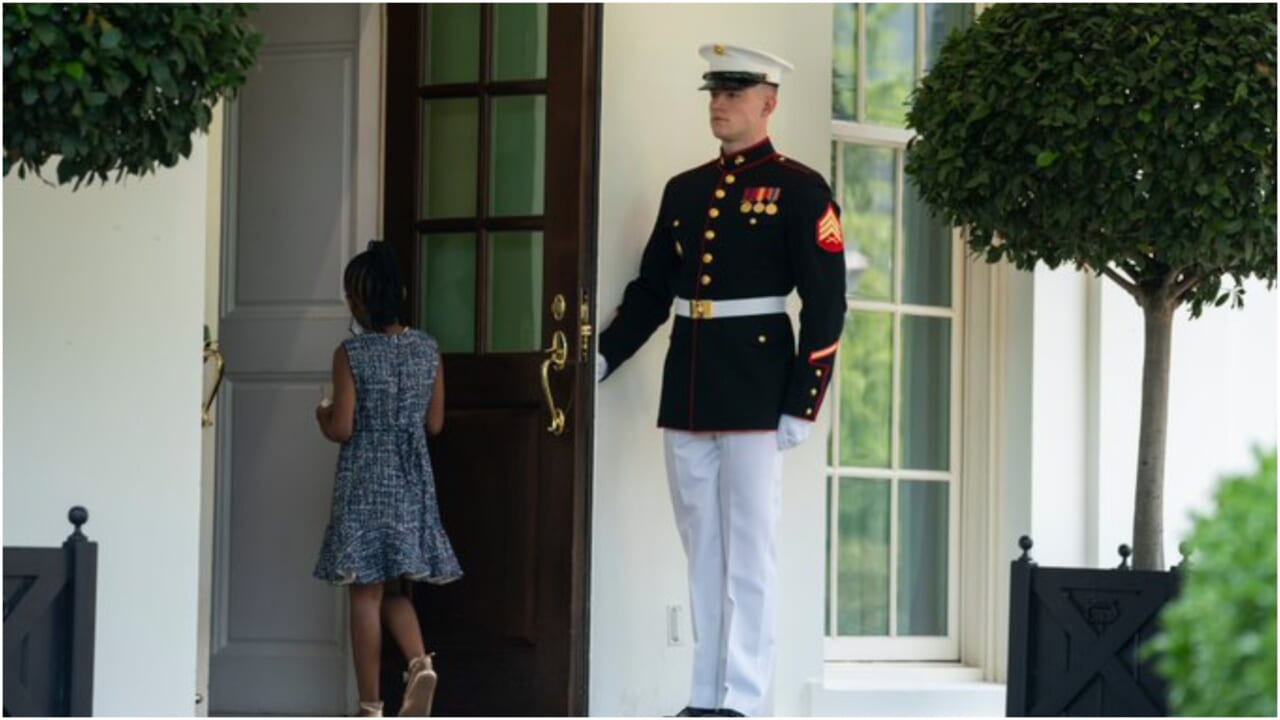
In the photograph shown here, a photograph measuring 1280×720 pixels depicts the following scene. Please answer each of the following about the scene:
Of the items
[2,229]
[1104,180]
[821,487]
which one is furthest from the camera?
[821,487]

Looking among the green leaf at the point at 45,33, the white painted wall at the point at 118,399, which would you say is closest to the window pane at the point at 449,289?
the white painted wall at the point at 118,399

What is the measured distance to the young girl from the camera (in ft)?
19.9

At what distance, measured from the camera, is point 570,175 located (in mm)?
6234

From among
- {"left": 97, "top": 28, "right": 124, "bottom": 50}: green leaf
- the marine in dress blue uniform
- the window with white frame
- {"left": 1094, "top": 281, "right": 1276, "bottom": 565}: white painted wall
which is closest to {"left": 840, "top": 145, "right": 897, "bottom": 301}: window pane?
the window with white frame

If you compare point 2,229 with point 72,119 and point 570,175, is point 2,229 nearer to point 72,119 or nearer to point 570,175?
point 72,119

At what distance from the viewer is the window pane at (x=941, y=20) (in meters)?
7.37

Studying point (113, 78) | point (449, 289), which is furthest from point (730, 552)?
point (113, 78)

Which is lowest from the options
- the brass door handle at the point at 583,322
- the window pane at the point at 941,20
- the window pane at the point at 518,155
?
the brass door handle at the point at 583,322

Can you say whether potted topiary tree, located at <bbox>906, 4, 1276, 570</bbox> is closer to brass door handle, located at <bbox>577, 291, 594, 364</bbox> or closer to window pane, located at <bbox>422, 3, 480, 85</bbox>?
brass door handle, located at <bbox>577, 291, 594, 364</bbox>

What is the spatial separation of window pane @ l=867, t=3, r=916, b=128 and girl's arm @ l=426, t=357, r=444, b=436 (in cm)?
178

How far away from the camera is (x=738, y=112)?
6.18 metres

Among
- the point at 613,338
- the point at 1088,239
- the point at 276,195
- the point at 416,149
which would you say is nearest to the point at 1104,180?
the point at 1088,239

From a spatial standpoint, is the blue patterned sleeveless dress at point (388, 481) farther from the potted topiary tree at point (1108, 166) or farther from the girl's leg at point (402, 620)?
the potted topiary tree at point (1108, 166)

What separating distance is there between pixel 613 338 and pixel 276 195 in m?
1.14
